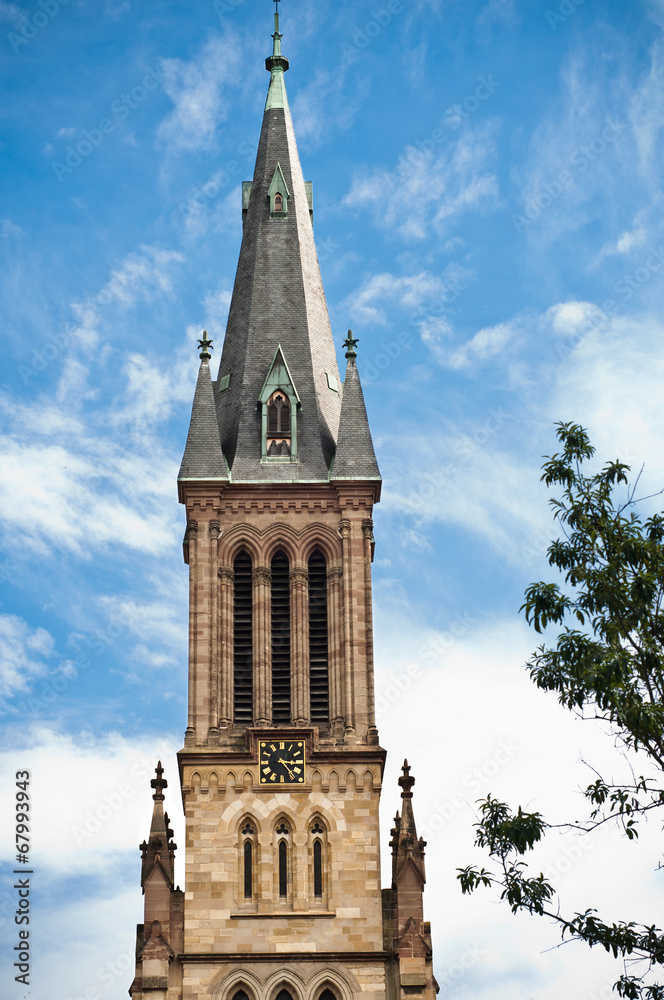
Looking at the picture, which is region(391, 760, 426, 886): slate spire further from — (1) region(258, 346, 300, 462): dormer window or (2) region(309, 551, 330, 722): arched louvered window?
(1) region(258, 346, 300, 462): dormer window

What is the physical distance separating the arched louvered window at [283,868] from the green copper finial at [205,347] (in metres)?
17.3

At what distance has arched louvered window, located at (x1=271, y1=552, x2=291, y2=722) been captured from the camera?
5481 cm

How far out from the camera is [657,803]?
30.9 metres

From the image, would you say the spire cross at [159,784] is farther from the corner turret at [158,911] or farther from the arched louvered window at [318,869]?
the arched louvered window at [318,869]

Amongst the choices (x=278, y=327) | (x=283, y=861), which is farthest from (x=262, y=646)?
(x=278, y=327)

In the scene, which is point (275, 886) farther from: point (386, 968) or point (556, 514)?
point (556, 514)

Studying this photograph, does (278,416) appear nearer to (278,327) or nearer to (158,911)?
(278,327)

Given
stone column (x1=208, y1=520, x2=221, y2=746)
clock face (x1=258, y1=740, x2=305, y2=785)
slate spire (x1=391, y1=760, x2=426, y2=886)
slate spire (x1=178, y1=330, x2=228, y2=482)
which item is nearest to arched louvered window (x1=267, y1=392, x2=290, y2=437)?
slate spire (x1=178, y1=330, x2=228, y2=482)

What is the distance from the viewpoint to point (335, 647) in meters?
55.7

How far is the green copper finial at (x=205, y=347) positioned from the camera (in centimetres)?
6122

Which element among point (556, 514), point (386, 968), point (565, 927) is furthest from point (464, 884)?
point (386, 968)

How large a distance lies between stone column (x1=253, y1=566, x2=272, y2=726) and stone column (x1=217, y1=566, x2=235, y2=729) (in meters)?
0.75

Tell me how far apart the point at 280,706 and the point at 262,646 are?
6.38 ft

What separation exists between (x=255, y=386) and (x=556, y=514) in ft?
95.4
